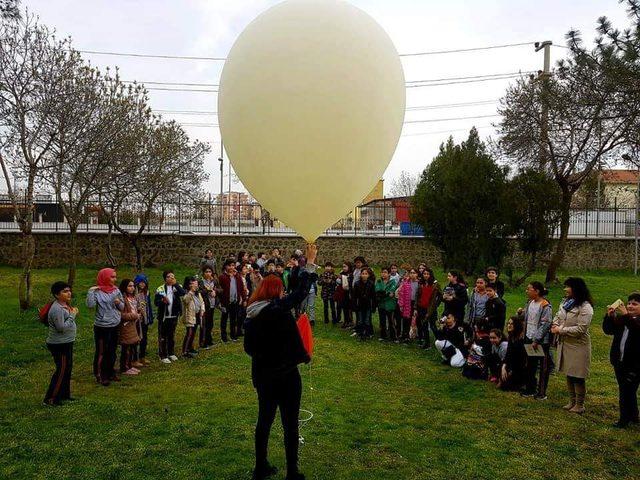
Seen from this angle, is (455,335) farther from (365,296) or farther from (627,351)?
(627,351)

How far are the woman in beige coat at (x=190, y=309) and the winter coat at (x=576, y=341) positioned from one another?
5341 millimetres

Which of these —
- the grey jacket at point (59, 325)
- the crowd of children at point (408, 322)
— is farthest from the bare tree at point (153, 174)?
the grey jacket at point (59, 325)

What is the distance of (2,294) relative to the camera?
14.0 metres

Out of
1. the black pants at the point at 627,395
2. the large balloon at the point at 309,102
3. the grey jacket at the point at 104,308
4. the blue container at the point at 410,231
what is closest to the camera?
the large balloon at the point at 309,102

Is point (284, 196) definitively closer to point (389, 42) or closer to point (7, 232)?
point (389, 42)

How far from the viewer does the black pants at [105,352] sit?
22.2 feet

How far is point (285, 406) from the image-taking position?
395 cm

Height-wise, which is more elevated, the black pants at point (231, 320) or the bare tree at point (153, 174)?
the bare tree at point (153, 174)

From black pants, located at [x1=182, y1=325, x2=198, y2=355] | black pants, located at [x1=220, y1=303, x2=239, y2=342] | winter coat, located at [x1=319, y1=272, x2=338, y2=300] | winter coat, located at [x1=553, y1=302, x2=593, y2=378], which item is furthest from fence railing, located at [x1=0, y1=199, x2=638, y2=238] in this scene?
winter coat, located at [x1=553, y1=302, x2=593, y2=378]

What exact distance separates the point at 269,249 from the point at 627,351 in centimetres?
1672

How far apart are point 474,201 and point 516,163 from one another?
4.46 meters

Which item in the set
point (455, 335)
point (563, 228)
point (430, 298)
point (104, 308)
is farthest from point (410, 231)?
point (104, 308)

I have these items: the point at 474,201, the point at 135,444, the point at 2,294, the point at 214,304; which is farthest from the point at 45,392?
the point at 474,201

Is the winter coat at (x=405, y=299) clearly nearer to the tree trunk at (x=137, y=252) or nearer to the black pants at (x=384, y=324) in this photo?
the black pants at (x=384, y=324)
